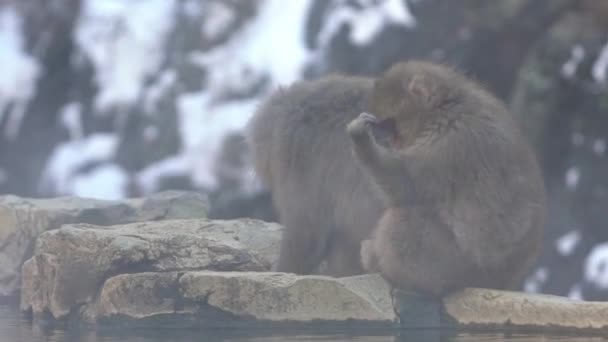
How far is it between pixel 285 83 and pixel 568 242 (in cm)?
279

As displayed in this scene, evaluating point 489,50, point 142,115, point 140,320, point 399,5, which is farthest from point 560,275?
point 140,320

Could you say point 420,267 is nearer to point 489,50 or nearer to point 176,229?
point 176,229

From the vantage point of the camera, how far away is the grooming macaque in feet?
16.0

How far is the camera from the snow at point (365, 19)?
10461mm

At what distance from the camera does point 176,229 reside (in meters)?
5.46

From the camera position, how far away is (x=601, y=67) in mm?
10445

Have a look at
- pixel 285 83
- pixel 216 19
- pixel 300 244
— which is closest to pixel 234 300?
pixel 300 244

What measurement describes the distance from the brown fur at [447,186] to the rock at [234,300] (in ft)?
1.12

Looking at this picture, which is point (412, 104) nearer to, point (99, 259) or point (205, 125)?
point (99, 259)

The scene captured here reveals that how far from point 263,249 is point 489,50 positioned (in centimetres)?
531

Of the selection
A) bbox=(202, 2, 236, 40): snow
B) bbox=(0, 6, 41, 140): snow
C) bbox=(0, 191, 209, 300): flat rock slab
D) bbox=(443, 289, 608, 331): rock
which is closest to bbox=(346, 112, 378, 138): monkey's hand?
bbox=(443, 289, 608, 331): rock

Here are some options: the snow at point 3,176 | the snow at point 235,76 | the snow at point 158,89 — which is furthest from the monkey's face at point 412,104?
A: the snow at point 3,176

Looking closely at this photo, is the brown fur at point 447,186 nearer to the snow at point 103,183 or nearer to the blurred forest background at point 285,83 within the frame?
the blurred forest background at point 285,83

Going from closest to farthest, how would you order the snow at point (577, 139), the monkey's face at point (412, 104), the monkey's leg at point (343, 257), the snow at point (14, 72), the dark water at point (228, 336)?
the dark water at point (228, 336)
the monkey's face at point (412, 104)
the monkey's leg at point (343, 257)
the snow at point (577, 139)
the snow at point (14, 72)
